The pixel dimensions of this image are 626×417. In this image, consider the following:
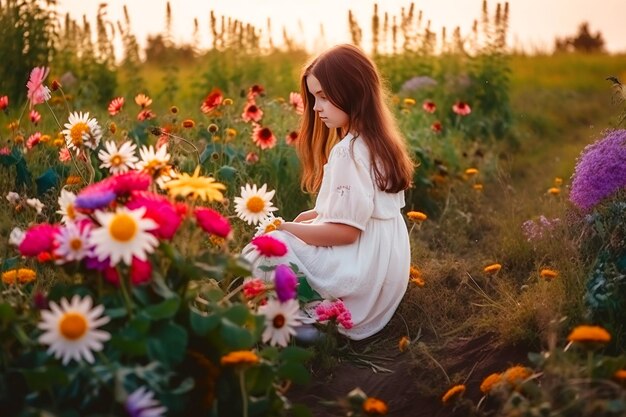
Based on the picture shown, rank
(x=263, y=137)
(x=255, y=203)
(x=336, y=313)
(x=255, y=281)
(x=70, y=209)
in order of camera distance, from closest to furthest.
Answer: (x=70, y=209)
(x=255, y=281)
(x=255, y=203)
(x=336, y=313)
(x=263, y=137)

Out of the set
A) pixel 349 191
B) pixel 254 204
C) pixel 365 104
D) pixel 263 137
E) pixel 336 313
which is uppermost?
pixel 365 104

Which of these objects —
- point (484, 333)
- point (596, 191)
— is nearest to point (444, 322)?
point (484, 333)

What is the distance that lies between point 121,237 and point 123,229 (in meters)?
0.02

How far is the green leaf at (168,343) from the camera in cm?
233

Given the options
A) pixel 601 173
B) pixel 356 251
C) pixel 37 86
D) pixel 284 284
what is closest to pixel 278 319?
pixel 284 284

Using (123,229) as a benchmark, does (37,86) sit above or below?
below

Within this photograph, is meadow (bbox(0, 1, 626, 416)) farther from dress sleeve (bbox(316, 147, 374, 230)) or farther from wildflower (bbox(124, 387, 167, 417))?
dress sleeve (bbox(316, 147, 374, 230))

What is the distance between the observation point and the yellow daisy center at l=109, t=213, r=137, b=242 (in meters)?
2.20

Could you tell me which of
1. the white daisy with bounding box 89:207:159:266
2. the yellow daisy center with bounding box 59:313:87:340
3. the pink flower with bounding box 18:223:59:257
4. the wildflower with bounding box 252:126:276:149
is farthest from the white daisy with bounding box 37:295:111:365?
the wildflower with bounding box 252:126:276:149

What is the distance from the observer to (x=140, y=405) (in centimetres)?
216

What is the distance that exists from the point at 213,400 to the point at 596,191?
1.97 m

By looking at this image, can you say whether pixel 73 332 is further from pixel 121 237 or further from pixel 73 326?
pixel 121 237

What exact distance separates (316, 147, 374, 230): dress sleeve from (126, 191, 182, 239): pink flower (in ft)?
3.84

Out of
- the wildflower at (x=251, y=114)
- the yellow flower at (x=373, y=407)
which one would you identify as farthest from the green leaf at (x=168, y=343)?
the wildflower at (x=251, y=114)
